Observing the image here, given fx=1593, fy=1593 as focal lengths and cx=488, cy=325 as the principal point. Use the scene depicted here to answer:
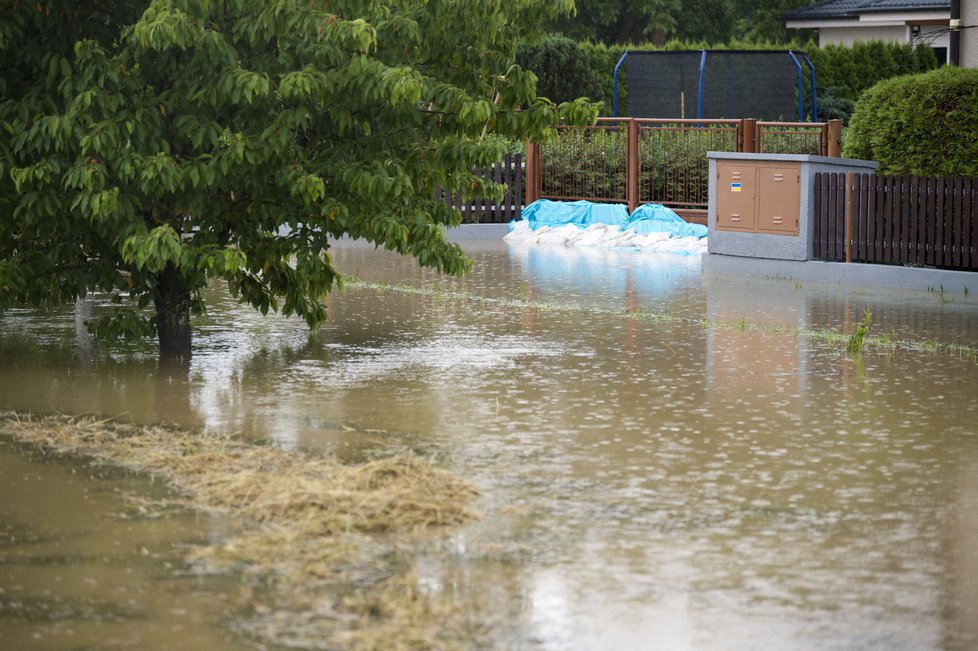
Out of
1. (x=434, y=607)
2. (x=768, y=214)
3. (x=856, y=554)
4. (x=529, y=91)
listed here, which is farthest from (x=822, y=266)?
(x=434, y=607)

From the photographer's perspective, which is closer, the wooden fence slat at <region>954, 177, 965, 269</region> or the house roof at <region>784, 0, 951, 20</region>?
the wooden fence slat at <region>954, 177, 965, 269</region>

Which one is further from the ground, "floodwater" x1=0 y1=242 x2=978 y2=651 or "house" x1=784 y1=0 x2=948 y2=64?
"house" x1=784 y1=0 x2=948 y2=64

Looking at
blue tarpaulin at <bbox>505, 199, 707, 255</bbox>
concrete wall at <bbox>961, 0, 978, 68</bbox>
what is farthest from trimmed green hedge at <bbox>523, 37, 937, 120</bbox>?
concrete wall at <bbox>961, 0, 978, 68</bbox>

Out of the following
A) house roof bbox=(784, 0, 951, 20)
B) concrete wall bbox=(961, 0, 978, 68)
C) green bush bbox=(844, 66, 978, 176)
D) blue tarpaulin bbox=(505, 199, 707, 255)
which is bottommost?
blue tarpaulin bbox=(505, 199, 707, 255)

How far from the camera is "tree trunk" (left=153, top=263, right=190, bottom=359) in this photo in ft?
41.0

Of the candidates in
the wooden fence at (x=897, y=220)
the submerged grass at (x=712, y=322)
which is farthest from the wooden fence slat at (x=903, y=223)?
the submerged grass at (x=712, y=322)

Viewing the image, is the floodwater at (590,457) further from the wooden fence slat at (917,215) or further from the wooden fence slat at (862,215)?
the wooden fence slat at (862,215)

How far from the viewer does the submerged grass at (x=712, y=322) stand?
13.3 metres

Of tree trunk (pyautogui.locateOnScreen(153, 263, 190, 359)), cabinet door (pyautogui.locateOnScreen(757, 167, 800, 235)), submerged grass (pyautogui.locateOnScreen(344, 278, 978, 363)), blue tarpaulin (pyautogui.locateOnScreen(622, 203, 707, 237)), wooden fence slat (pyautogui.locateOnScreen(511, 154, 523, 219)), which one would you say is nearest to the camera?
tree trunk (pyautogui.locateOnScreen(153, 263, 190, 359))

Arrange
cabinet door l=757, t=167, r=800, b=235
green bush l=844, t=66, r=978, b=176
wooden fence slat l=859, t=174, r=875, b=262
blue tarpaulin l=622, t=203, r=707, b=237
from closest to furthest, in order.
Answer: green bush l=844, t=66, r=978, b=176 → wooden fence slat l=859, t=174, r=875, b=262 → cabinet door l=757, t=167, r=800, b=235 → blue tarpaulin l=622, t=203, r=707, b=237

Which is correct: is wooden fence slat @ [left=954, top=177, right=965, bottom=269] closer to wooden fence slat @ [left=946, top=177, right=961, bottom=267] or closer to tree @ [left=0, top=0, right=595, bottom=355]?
wooden fence slat @ [left=946, top=177, right=961, bottom=267]

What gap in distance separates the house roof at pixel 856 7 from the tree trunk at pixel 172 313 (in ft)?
100

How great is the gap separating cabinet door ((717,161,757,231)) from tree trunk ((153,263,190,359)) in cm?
955

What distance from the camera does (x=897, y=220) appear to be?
1847cm
